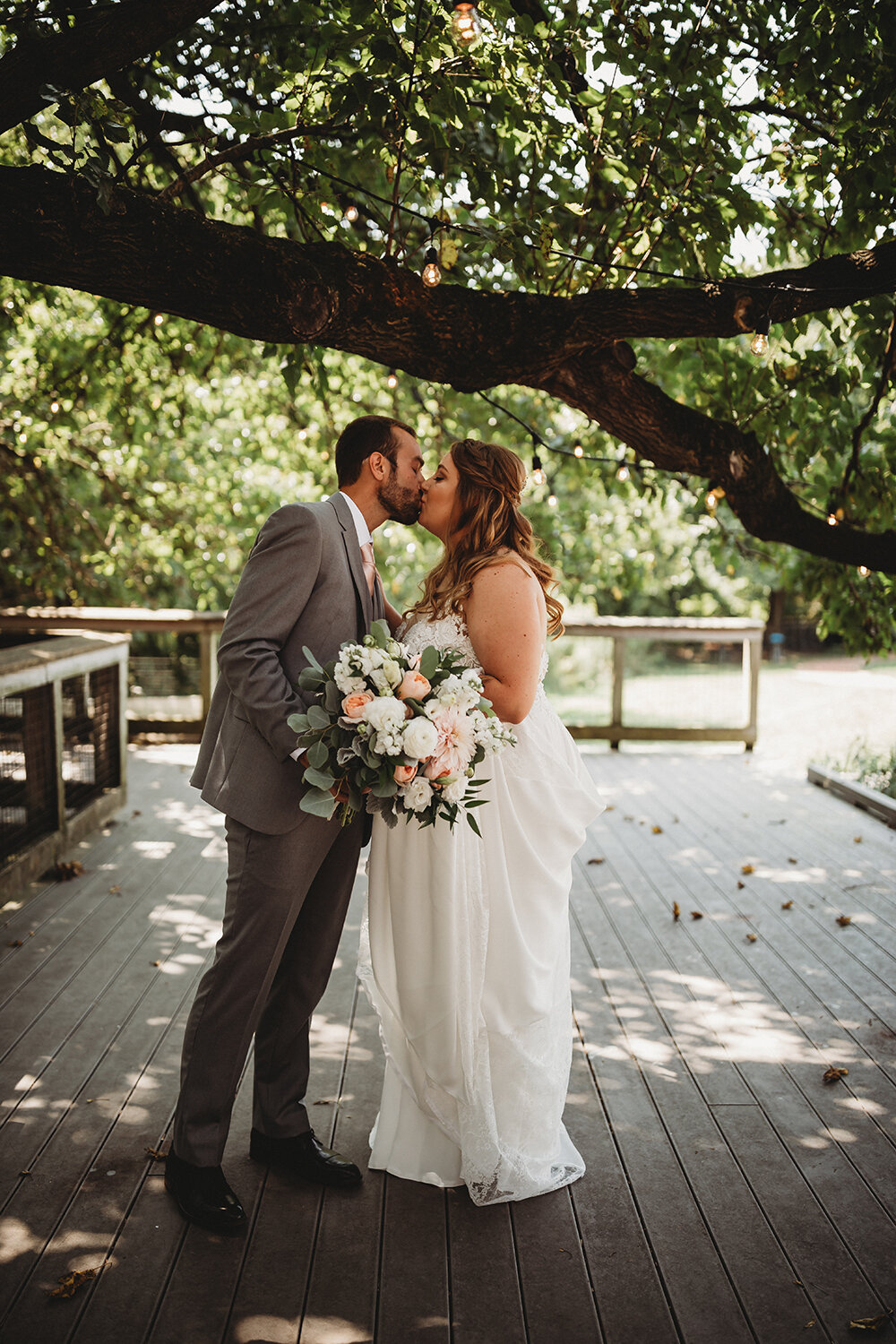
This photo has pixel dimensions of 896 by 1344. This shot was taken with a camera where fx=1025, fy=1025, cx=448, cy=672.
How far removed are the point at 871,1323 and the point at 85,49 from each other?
3811 millimetres

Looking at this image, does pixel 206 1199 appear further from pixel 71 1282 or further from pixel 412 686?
pixel 412 686

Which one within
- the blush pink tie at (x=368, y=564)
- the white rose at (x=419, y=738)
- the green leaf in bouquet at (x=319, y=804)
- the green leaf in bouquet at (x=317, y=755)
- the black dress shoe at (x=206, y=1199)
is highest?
the blush pink tie at (x=368, y=564)

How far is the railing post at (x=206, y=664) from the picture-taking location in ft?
32.4

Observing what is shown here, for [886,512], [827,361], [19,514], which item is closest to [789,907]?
[886,512]

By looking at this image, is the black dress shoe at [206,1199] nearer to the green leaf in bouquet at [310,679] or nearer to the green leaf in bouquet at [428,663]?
the green leaf in bouquet at [310,679]

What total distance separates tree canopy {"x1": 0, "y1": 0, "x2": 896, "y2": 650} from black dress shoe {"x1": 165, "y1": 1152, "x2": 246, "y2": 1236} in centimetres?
252

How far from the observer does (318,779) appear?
8.09 ft

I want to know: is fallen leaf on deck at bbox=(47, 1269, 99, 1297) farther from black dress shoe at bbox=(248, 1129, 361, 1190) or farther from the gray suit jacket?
the gray suit jacket

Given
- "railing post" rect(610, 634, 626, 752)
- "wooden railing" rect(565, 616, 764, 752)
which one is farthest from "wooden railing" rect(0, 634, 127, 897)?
"railing post" rect(610, 634, 626, 752)

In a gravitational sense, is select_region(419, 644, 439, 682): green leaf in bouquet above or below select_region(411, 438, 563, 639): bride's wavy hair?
below

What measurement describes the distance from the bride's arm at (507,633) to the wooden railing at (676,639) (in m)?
7.30

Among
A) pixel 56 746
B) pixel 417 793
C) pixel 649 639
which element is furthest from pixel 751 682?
pixel 417 793

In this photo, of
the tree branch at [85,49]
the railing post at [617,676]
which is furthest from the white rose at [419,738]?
the railing post at [617,676]

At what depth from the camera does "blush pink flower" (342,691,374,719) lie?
243cm
